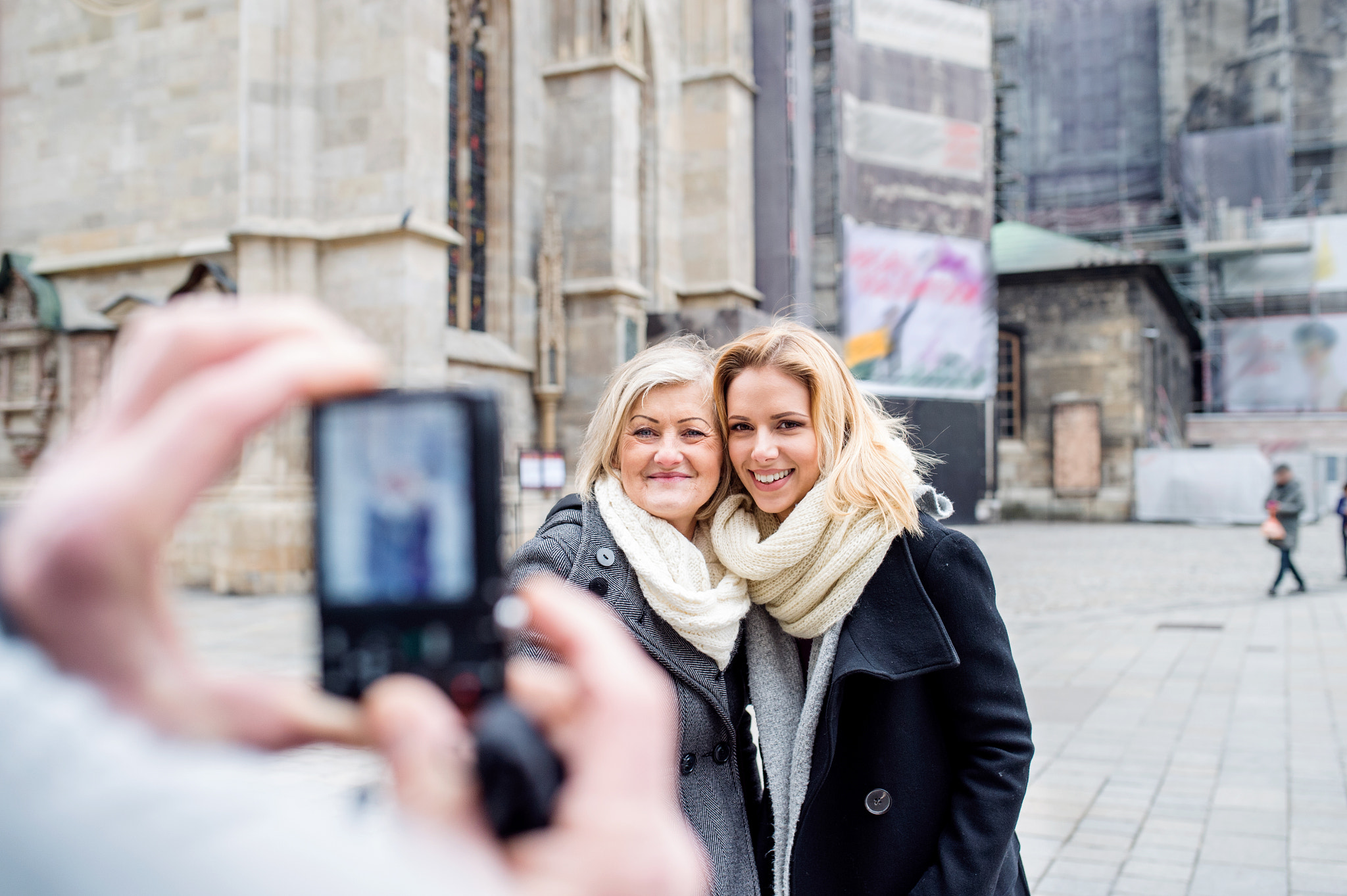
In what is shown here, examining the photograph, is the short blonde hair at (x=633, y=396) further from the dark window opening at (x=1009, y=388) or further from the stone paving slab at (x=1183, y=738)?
the dark window opening at (x=1009, y=388)

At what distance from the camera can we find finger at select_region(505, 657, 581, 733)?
0.49 meters

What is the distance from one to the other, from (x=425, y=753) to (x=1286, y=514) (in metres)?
13.2

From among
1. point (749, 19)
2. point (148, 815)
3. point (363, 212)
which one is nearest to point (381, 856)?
point (148, 815)

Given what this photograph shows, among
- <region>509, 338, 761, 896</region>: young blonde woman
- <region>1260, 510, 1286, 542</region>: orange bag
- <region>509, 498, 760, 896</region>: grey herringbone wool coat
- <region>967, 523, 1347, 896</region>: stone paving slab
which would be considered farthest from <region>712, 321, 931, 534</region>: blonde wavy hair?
<region>1260, 510, 1286, 542</region>: orange bag

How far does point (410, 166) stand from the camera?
1040 cm

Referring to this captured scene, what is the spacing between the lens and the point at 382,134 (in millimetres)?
10336

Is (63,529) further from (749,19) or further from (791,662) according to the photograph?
(749,19)

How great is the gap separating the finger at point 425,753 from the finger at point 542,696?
0.03 meters

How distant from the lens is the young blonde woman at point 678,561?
6.24 feet

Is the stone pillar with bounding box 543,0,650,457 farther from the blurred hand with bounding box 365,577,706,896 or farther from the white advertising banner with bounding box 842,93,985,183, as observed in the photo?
the blurred hand with bounding box 365,577,706,896

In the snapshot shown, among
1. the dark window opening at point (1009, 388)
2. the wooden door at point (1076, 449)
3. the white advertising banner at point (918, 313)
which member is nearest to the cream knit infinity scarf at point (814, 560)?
the white advertising banner at point (918, 313)

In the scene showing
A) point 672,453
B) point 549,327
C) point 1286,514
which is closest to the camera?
point 672,453

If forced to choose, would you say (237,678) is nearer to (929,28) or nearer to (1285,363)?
(929,28)

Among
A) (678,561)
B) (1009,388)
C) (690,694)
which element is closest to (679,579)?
(678,561)
